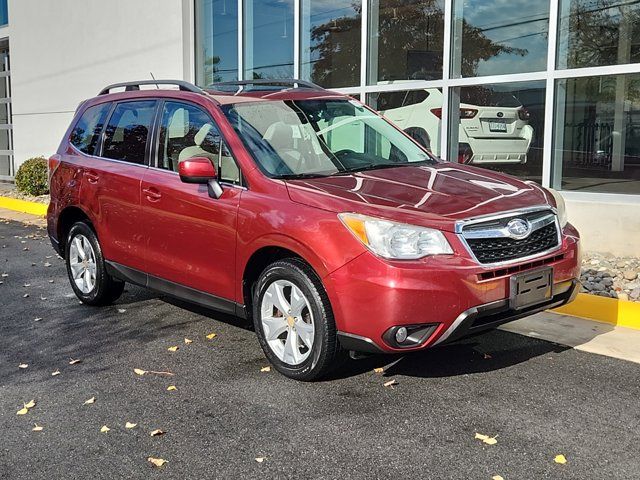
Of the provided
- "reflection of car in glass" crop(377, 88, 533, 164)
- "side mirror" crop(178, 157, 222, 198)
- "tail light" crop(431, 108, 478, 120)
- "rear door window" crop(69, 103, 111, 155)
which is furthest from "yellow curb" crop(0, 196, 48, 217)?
"side mirror" crop(178, 157, 222, 198)

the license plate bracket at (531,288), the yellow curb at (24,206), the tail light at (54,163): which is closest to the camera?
the license plate bracket at (531,288)

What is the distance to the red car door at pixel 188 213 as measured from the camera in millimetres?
4719

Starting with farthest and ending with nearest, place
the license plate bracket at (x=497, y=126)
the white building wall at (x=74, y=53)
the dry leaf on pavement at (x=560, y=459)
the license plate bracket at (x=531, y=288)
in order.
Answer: the white building wall at (x=74, y=53)
the license plate bracket at (x=497, y=126)
the license plate bracket at (x=531, y=288)
the dry leaf on pavement at (x=560, y=459)

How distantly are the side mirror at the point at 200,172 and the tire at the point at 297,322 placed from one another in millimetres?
712

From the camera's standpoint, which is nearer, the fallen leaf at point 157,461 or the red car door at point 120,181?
the fallen leaf at point 157,461

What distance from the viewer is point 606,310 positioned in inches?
224

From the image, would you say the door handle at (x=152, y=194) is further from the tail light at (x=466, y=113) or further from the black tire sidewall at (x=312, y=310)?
the tail light at (x=466, y=113)

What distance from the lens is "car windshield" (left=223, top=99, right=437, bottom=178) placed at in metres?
4.73

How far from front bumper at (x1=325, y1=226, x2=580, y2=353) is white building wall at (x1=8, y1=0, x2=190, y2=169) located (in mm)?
10161

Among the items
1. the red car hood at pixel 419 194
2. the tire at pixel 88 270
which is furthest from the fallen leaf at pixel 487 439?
the tire at pixel 88 270

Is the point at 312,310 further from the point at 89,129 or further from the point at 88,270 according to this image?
the point at 89,129

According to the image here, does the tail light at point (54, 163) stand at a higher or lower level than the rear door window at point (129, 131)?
lower

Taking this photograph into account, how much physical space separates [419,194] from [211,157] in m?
1.54

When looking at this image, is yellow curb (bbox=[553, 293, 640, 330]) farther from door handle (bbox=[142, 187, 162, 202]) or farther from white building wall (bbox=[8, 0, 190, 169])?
white building wall (bbox=[8, 0, 190, 169])
